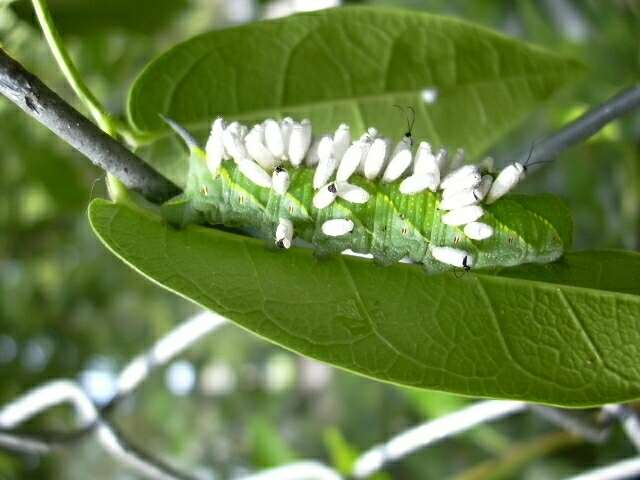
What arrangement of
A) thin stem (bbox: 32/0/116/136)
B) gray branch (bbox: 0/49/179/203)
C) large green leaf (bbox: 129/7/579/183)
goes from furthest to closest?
large green leaf (bbox: 129/7/579/183) < thin stem (bbox: 32/0/116/136) < gray branch (bbox: 0/49/179/203)

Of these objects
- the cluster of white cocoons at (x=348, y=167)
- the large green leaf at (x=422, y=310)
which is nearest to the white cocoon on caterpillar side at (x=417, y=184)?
the cluster of white cocoons at (x=348, y=167)

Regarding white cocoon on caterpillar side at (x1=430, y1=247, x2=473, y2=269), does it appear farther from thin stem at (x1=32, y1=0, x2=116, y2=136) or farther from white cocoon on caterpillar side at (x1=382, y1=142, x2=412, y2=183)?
thin stem at (x1=32, y1=0, x2=116, y2=136)

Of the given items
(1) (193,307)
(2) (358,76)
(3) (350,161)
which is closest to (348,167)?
(3) (350,161)

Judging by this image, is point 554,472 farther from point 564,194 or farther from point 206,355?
point 206,355

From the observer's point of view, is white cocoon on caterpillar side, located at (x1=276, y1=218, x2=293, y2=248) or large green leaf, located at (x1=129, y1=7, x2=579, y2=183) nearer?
white cocoon on caterpillar side, located at (x1=276, y1=218, x2=293, y2=248)

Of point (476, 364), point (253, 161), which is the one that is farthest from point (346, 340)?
point (253, 161)

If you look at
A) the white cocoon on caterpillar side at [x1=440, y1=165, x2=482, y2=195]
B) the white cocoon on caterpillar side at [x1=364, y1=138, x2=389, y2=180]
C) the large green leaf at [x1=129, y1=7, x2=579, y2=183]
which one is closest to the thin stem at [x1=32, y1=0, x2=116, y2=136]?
the large green leaf at [x1=129, y1=7, x2=579, y2=183]

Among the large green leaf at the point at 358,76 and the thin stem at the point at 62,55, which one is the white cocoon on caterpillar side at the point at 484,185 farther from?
the thin stem at the point at 62,55

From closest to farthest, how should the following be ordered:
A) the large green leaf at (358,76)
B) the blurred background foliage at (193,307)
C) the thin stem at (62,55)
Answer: the thin stem at (62,55) < the large green leaf at (358,76) < the blurred background foliage at (193,307)
